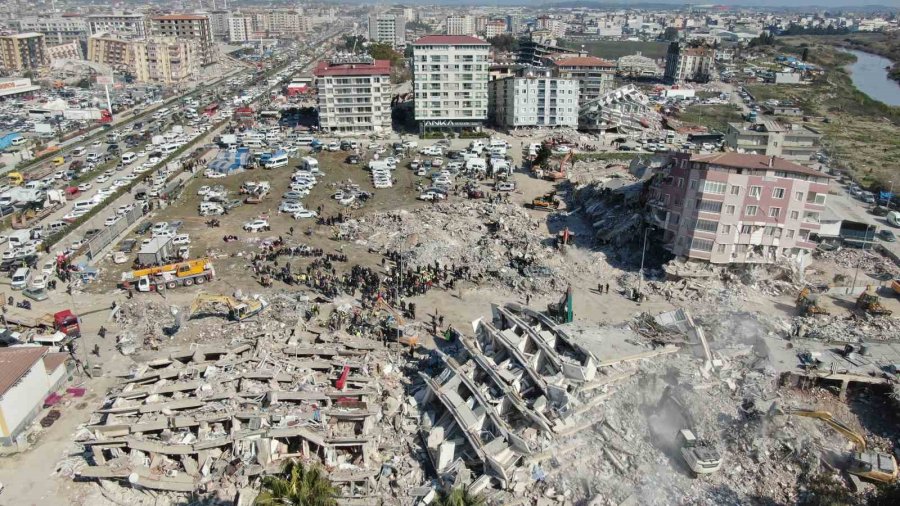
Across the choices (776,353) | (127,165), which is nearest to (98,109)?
(127,165)

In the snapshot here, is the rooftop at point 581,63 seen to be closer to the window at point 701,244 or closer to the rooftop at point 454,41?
the rooftop at point 454,41

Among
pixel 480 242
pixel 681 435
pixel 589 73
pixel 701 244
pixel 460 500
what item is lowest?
Result: pixel 681 435

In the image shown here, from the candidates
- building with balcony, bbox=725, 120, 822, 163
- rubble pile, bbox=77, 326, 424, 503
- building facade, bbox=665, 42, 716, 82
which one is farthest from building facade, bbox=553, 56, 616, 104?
rubble pile, bbox=77, 326, 424, 503

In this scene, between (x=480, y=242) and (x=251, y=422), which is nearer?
(x=251, y=422)

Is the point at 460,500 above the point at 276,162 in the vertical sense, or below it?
above

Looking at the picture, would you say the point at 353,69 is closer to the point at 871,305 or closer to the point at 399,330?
the point at 399,330

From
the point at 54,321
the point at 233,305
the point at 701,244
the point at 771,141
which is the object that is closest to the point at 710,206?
the point at 701,244
